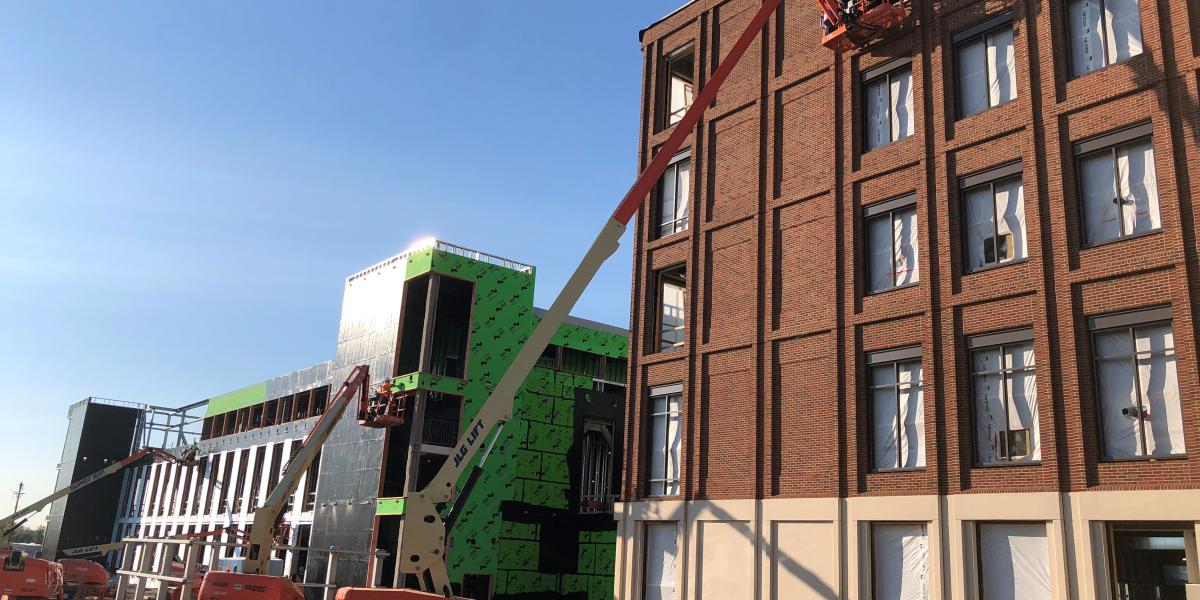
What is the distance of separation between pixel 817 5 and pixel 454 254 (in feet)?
82.6

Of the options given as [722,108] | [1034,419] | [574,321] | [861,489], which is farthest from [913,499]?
[574,321]

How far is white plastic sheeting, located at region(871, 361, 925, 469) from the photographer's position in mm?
21922

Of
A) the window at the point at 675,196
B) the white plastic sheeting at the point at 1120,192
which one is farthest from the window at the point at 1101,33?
the window at the point at 675,196

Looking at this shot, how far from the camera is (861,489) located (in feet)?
74.0

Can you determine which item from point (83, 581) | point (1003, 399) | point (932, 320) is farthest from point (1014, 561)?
point (83, 581)

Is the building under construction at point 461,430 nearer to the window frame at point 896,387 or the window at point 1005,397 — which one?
the window frame at point 896,387

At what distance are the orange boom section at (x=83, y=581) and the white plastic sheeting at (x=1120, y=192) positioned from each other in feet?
144

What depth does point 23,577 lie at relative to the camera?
35344mm

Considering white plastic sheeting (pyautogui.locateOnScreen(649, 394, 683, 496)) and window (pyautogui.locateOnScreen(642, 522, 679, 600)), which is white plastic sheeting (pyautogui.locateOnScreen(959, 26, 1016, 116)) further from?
Answer: window (pyautogui.locateOnScreen(642, 522, 679, 600))

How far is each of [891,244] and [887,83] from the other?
4526 millimetres

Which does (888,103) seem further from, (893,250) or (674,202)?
(674,202)

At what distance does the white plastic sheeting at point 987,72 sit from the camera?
72.3 ft

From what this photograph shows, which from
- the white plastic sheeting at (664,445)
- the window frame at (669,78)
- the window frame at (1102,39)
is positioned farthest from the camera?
the window frame at (669,78)

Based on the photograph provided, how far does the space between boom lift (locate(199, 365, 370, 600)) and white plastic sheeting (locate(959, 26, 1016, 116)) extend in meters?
22.2
